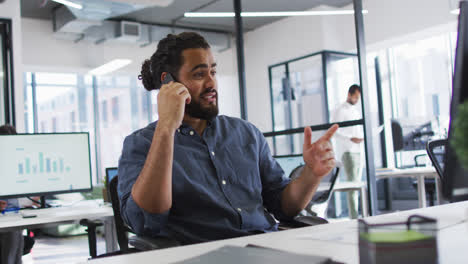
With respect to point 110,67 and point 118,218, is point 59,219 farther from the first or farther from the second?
point 110,67

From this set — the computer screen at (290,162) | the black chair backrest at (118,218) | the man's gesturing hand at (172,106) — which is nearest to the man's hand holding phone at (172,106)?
the man's gesturing hand at (172,106)

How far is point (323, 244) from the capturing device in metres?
1.02

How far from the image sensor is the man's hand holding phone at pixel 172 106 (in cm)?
147

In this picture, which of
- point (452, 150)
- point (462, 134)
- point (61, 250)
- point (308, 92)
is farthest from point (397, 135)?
point (462, 134)

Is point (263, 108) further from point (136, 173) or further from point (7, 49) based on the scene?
point (136, 173)

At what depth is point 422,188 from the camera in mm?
5238

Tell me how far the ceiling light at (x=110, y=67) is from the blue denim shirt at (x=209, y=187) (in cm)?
714

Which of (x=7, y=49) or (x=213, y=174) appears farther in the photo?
(x=7, y=49)

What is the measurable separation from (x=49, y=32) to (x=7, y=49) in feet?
9.13

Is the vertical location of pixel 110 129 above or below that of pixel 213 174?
above

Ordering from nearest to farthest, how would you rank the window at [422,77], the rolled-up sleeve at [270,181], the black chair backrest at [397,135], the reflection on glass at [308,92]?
the rolled-up sleeve at [270,181], the black chair backrest at [397,135], the window at [422,77], the reflection on glass at [308,92]

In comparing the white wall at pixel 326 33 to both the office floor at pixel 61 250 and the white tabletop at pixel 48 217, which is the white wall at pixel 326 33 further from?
the office floor at pixel 61 250

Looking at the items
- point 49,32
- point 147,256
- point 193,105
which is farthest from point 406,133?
point 49,32

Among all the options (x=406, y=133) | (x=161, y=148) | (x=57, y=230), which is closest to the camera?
(x=161, y=148)
